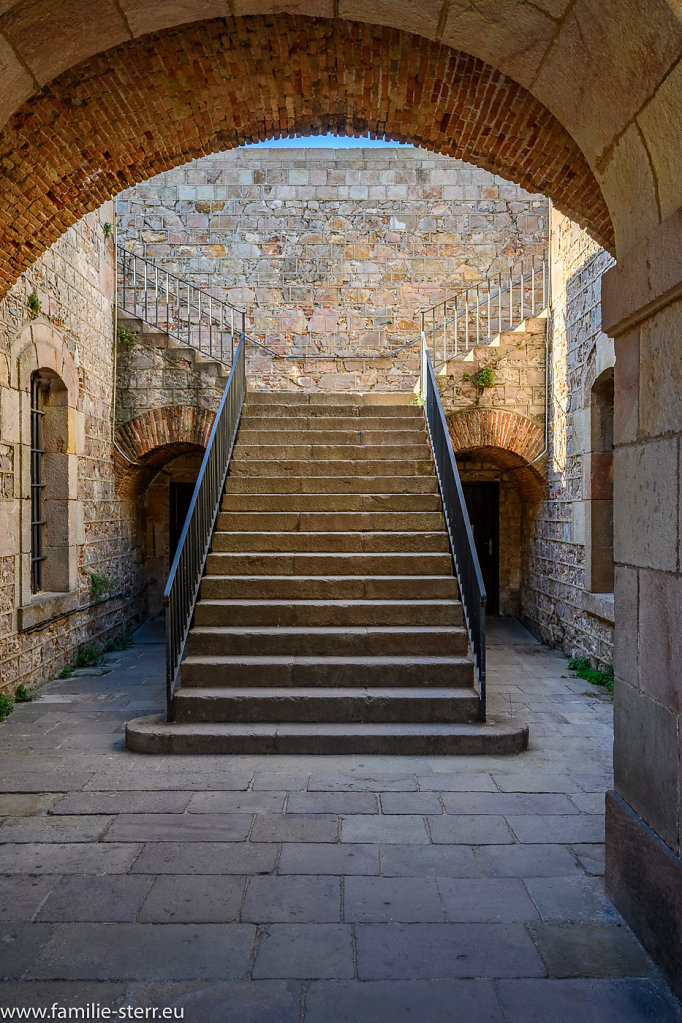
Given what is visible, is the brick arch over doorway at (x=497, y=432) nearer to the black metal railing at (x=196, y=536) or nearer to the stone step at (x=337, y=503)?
the stone step at (x=337, y=503)

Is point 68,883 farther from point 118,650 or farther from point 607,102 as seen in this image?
point 118,650

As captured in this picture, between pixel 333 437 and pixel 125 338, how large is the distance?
122 inches

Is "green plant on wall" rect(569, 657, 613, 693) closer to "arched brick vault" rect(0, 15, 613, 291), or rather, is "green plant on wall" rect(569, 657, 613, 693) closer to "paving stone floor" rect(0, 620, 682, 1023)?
"paving stone floor" rect(0, 620, 682, 1023)

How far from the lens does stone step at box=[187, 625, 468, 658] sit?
539 cm

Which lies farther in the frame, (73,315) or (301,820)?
(73,315)

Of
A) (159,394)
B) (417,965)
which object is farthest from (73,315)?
(417,965)

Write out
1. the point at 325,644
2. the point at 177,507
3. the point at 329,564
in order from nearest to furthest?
the point at 325,644 < the point at 329,564 < the point at 177,507

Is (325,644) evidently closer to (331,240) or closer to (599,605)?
(599,605)

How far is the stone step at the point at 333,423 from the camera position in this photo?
8242 millimetres

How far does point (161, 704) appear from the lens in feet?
19.2

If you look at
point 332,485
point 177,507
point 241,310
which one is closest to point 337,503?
point 332,485

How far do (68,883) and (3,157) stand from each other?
3818 millimetres

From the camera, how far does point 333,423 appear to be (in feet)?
27.0

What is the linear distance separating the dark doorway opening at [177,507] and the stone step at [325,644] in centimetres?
604
